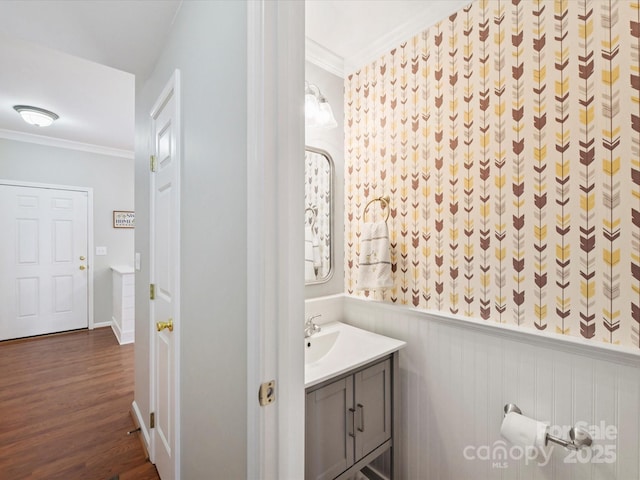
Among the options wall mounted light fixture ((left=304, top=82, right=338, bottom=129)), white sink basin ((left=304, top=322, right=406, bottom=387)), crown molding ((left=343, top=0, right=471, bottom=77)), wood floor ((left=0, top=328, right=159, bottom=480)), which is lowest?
wood floor ((left=0, top=328, right=159, bottom=480))

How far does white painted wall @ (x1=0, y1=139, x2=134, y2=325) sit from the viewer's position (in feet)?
12.0

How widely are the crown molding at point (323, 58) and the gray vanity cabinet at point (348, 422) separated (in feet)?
6.20

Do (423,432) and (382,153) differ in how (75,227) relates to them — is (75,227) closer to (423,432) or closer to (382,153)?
(382,153)

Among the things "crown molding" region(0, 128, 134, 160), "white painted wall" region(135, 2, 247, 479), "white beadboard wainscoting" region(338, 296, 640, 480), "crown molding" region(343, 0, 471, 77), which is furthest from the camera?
"crown molding" region(0, 128, 134, 160)

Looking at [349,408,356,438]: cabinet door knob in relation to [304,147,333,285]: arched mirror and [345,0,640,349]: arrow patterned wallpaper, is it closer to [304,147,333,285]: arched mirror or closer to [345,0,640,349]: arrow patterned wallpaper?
[345,0,640,349]: arrow patterned wallpaper

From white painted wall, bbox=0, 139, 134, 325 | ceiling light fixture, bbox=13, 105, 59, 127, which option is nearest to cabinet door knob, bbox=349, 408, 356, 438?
ceiling light fixture, bbox=13, 105, 59, 127

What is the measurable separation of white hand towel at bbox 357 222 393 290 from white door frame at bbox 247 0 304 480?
1.07 m

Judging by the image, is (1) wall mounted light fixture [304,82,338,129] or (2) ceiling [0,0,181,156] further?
(1) wall mounted light fixture [304,82,338,129]

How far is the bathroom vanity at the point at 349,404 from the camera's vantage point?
119cm

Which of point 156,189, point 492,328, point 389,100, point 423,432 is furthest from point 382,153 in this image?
point 423,432

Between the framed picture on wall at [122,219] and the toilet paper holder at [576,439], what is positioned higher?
the framed picture on wall at [122,219]

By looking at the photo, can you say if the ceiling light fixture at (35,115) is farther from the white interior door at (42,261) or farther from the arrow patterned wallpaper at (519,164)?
the arrow patterned wallpaper at (519,164)

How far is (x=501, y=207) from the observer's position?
4.43 feet

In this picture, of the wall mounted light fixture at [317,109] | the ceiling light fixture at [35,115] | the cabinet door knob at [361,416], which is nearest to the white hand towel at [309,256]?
the wall mounted light fixture at [317,109]
